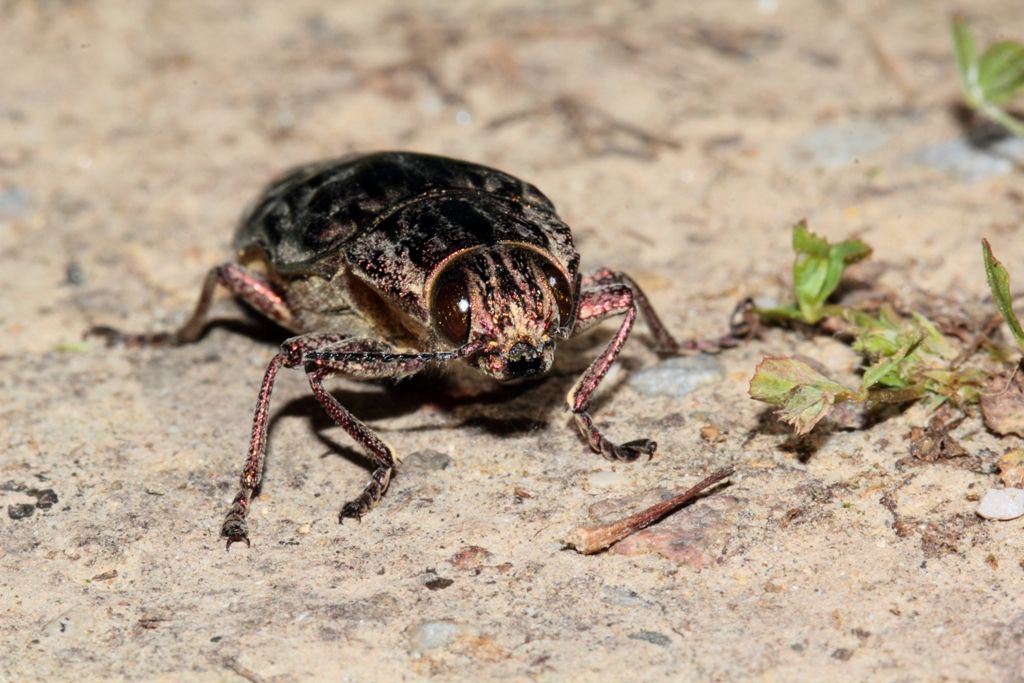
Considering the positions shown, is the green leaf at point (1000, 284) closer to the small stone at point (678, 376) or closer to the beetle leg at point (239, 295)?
the small stone at point (678, 376)

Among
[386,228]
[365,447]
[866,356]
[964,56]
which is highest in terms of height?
[386,228]

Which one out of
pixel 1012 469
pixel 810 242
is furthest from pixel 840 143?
pixel 1012 469

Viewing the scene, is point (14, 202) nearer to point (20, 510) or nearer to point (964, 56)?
point (20, 510)

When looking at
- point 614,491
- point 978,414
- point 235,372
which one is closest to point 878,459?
point 978,414

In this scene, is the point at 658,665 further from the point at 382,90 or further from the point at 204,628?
the point at 382,90

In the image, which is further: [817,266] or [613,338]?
[817,266]
